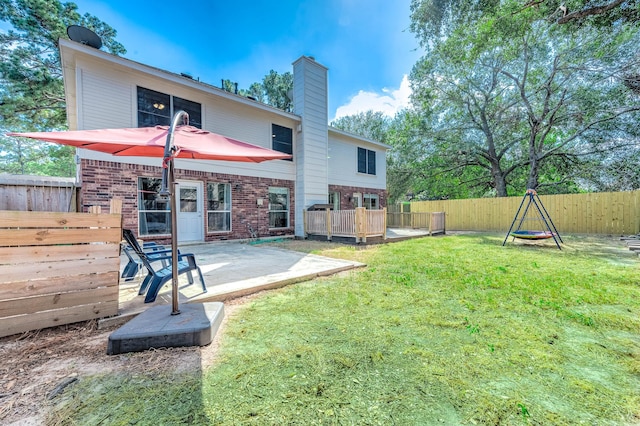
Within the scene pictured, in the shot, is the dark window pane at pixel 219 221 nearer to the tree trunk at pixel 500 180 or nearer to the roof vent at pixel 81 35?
the roof vent at pixel 81 35

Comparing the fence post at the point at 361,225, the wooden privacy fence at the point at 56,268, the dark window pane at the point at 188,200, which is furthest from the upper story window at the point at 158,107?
the wooden privacy fence at the point at 56,268

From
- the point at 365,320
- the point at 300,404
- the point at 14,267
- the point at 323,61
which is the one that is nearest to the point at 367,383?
the point at 300,404

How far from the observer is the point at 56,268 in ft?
8.14

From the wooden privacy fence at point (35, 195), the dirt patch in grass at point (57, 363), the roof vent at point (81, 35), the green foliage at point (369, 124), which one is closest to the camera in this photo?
the dirt patch in grass at point (57, 363)

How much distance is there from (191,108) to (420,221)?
12190 mm

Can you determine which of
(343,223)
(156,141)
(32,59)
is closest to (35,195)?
(156,141)

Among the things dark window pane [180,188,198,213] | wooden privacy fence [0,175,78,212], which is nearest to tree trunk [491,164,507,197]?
dark window pane [180,188,198,213]

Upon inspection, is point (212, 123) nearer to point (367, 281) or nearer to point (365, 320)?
point (367, 281)

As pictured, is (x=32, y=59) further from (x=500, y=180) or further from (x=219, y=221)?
(x=500, y=180)

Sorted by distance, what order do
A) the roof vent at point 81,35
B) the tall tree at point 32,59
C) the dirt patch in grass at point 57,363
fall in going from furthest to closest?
the tall tree at point 32,59, the roof vent at point 81,35, the dirt patch in grass at point 57,363

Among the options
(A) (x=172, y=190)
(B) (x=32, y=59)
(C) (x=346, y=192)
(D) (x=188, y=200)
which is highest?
(B) (x=32, y=59)

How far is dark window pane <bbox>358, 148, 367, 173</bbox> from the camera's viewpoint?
46.0ft

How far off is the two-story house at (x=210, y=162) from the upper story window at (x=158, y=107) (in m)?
0.03

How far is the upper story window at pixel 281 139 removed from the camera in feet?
34.0
